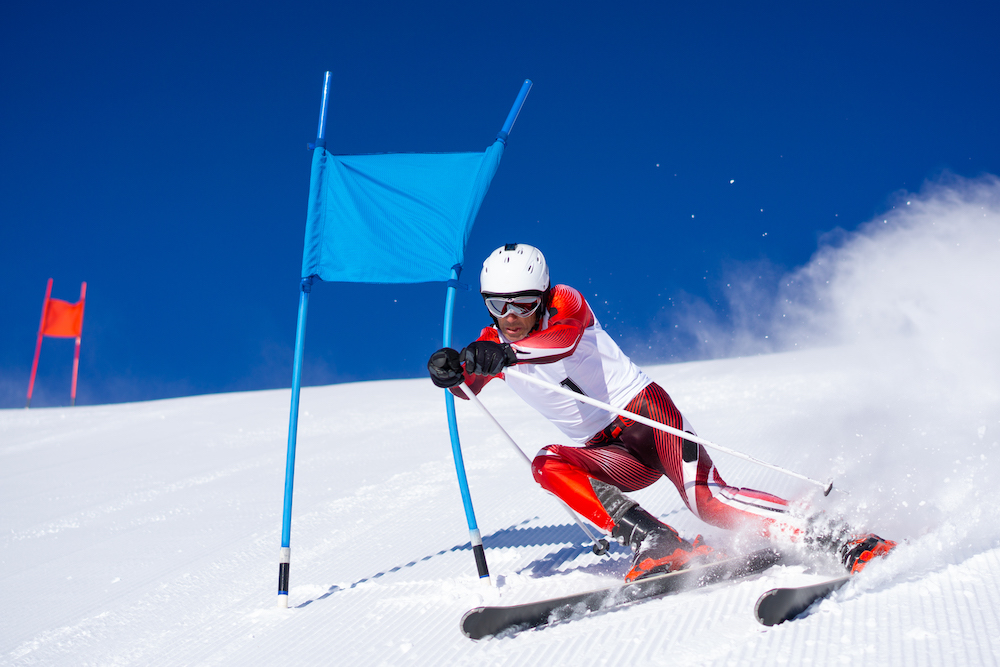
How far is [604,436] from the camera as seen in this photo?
10.5ft

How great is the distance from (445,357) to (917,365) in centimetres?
658

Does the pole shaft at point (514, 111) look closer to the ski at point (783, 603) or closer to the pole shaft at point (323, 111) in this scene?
the pole shaft at point (323, 111)

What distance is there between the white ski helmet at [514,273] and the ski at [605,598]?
4.26 ft

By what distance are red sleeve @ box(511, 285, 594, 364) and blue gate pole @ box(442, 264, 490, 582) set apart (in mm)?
660

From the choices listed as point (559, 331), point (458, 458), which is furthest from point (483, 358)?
point (458, 458)

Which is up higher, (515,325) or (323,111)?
(323,111)

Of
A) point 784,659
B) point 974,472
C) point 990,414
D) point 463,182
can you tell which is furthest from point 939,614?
point 990,414

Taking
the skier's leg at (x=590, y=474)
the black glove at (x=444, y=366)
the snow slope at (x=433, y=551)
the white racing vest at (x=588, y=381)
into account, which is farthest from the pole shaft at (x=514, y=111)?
the snow slope at (x=433, y=551)

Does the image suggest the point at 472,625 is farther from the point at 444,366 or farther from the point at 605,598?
the point at 444,366

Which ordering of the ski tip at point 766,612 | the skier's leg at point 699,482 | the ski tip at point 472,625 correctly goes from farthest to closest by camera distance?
the skier's leg at point 699,482, the ski tip at point 472,625, the ski tip at point 766,612

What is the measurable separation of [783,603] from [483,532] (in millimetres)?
2124

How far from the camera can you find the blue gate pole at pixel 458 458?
299 centimetres

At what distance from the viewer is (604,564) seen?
3223 mm

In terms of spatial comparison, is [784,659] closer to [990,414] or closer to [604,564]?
[604,564]
